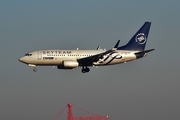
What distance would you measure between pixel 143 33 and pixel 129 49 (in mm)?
7347

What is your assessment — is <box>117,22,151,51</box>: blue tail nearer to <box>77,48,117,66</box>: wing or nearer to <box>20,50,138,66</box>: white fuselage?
<box>20,50,138,66</box>: white fuselage

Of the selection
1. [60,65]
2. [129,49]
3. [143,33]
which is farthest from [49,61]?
[143,33]

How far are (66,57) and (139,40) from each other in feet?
60.5

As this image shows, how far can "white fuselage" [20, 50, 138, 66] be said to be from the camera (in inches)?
3342

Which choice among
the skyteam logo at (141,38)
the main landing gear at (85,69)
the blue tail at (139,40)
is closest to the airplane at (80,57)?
the main landing gear at (85,69)

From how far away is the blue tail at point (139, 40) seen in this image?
94.0 meters

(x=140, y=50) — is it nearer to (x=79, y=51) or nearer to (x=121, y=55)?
(x=121, y=55)

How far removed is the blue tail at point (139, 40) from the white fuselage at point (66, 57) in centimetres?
406

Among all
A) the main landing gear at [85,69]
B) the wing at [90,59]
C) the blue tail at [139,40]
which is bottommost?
the main landing gear at [85,69]

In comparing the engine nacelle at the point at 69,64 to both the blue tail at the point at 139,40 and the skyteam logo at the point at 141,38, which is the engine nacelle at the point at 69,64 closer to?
the blue tail at the point at 139,40

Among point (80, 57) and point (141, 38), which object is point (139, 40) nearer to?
point (141, 38)

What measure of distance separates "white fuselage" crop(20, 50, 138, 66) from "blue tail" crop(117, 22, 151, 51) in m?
4.06

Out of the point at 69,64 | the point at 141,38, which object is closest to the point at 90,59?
the point at 69,64

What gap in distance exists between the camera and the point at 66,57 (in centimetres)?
8588
